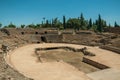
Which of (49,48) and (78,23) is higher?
(78,23)

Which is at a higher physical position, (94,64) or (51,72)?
(51,72)

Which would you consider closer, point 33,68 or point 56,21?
point 33,68

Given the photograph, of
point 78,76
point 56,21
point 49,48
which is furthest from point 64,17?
point 78,76

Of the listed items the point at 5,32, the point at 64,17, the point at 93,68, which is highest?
the point at 64,17

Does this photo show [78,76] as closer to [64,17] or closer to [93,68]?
[93,68]

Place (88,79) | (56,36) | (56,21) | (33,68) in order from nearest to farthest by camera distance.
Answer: (88,79) < (33,68) < (56,36) < (56,21)

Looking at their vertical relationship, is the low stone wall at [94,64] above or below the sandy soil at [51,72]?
below

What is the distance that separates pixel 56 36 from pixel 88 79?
2917 centimetres

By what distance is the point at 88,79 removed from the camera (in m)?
14.2

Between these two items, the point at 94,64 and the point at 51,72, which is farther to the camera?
the point at 94,64

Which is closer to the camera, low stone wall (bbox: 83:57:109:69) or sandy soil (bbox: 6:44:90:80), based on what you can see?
sandy soil (bbox: 6:44:90:80)

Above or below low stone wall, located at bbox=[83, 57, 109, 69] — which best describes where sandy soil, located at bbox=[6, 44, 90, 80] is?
above

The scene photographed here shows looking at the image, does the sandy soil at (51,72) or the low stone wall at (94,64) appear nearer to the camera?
the sandy soil at (51,72)

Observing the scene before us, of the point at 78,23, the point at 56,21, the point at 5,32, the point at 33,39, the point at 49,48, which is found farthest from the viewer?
the point at 56,21
